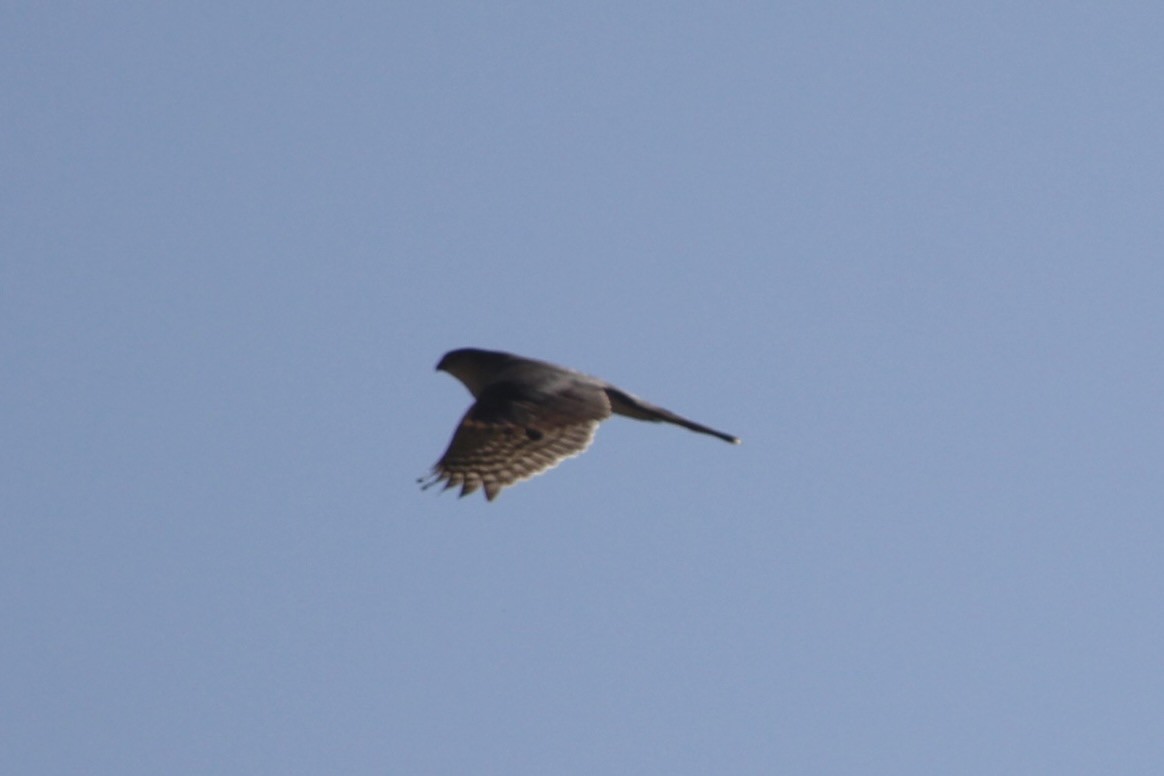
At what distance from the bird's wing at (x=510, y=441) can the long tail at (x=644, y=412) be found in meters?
0.98

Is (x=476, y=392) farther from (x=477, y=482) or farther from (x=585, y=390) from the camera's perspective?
(x=477, y=482)

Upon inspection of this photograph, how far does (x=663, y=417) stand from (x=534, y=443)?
2.26m

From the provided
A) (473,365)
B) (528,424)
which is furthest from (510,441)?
(473,365)

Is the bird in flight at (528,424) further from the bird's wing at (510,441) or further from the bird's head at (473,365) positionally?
the bird's head at (473,365)

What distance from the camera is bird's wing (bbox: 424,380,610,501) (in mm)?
18359

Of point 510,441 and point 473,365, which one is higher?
point 473,365

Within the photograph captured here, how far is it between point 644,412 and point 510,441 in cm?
226

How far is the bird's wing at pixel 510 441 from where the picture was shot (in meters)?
18.4

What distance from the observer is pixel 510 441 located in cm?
1855

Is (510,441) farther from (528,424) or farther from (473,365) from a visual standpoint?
(473,365)

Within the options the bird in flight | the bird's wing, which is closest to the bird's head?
the bird in flight

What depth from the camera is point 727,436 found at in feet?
67.5

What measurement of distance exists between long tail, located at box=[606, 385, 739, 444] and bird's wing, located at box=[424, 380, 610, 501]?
977mm

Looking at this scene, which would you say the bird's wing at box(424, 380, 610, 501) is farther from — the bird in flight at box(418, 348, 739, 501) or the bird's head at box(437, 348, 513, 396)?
the bird's head at box(437, 348, 513, 396)
